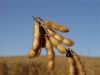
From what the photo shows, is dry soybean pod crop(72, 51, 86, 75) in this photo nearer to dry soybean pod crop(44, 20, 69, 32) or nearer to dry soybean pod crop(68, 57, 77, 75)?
dry soybean pod crop(68, 57, 77, 75)

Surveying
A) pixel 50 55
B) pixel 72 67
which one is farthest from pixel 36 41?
pixel 72 67

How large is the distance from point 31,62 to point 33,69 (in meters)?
0.78

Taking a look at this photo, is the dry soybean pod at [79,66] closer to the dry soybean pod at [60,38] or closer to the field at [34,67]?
the dry soybean pod at [60,38]

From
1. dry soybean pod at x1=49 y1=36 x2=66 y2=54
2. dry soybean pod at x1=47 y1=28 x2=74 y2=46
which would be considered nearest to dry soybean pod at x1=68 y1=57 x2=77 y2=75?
dry soybean pod at x1=49 y1=36 x2=66 y2=54

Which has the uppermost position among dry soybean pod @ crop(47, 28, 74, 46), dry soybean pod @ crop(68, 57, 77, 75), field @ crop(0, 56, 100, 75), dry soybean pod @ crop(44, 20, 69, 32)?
field @ crop(0, 56, 100, 75)

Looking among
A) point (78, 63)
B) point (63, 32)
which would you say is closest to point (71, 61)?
point (78, 63)

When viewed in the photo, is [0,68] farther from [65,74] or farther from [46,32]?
[46,32]

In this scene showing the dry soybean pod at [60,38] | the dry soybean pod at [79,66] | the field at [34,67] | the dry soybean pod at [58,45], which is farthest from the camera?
the field at [34,67]

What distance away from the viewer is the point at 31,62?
34.6 m

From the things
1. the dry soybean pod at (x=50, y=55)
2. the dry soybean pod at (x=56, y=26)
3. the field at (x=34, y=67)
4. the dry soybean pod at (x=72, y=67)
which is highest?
the field at (x=34, y=67)

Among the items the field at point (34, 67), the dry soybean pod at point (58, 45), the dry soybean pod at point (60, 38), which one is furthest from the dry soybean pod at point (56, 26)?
the field at point (34, 67)

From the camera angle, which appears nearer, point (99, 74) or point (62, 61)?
point (99, 74)

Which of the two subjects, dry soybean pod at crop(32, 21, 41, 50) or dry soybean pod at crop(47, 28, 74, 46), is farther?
dry soybean pod at crop(32, 21, 41, 50)

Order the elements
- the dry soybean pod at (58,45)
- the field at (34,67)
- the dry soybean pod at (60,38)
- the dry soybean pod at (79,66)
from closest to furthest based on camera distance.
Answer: the dry soybean pod at (60,38), the dry soybean pod at (58,45), the dry soybean pod at (79,66), the field at (34,67)
